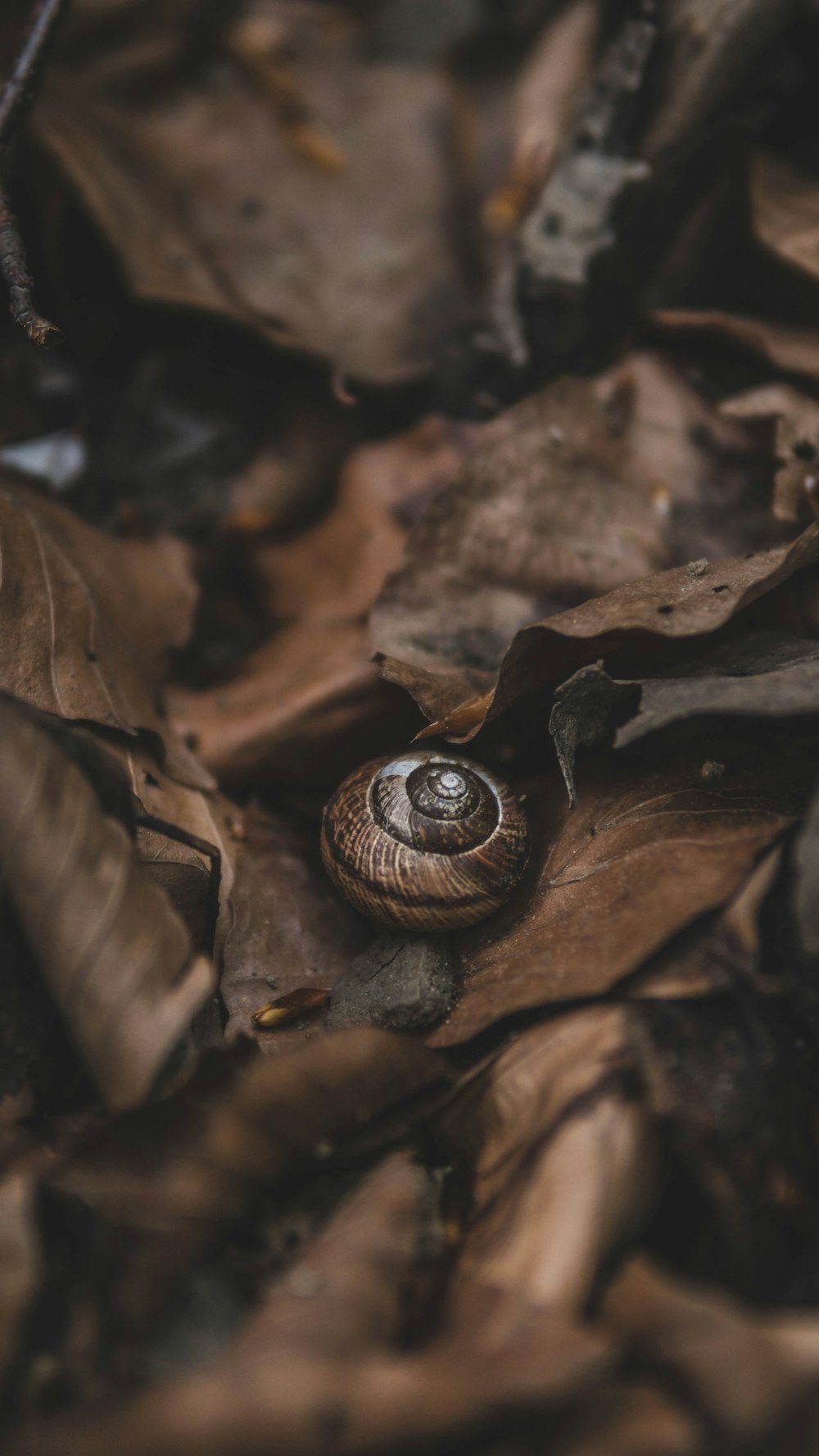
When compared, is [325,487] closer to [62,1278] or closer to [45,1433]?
[62,1278]

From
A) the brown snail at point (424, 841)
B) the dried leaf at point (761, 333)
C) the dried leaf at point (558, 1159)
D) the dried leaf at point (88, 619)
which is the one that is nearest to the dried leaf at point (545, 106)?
the dried leaf at point (761, 333)

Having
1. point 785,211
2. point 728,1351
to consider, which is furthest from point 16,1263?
point 785,211

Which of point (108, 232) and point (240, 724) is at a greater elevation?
point (108, 232)

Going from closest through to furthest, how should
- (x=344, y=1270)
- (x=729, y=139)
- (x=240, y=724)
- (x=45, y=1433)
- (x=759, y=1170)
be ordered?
(x=45, y=1433), (x=344, y=1270), (x=759, y=1170), (x=240, y=724), (x=729, y=139)

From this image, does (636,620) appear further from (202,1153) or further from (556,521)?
(202,1153)

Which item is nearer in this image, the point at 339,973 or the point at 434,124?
the point at 339,973

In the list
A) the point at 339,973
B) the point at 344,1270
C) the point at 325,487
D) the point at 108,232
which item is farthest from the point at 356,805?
the point at 108,232

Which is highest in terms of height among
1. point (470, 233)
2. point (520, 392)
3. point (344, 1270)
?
point (470, 233)
